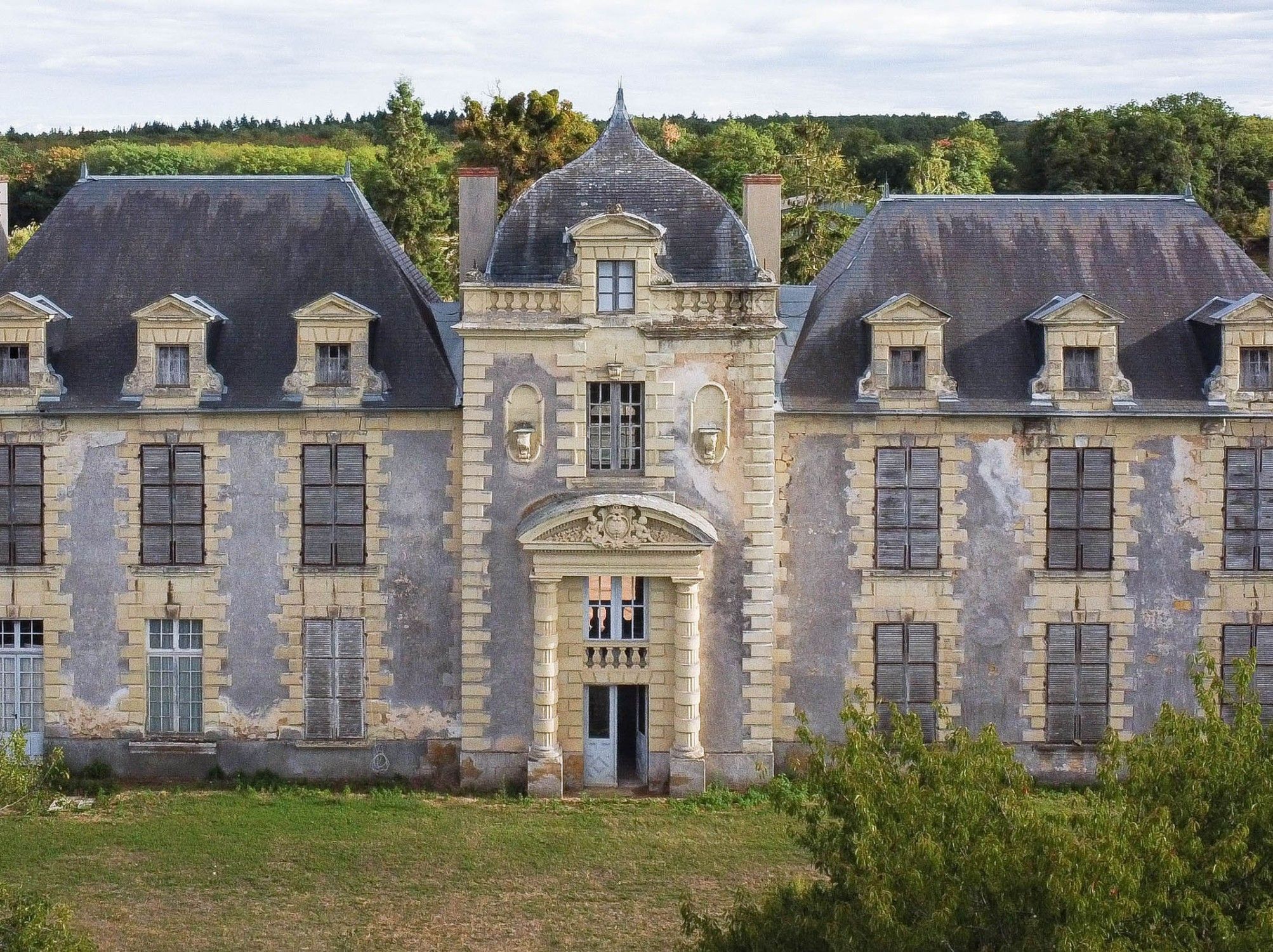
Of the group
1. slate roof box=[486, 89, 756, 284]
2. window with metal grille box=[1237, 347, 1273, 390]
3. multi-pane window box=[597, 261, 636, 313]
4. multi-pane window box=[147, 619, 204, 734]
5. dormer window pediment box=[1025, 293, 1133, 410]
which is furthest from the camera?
multi-pane window box=[147, 619, 204, 734]

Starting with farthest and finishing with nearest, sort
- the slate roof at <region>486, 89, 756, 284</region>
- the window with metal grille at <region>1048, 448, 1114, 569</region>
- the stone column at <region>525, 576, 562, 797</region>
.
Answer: the window with metal grille at <region>1048, 448, 1114, 569</region> < the slate roof at <region>486, 89, 756, 284</region> < the stone column at <region>525, 576, 562, 797</region>

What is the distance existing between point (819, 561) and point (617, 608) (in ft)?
12.5

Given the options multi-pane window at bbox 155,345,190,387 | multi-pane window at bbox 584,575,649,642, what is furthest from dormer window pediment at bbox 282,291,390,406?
multi-pane window at bbox 584,575,649,642

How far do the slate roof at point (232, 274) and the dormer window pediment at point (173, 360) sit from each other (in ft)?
1.05

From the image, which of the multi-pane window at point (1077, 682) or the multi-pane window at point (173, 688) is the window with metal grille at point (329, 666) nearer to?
the multi-pane window at point (173, 688)

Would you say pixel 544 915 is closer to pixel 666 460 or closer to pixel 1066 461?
pixel 666 460

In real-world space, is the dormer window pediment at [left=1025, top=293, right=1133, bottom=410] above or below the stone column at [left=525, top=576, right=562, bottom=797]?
above

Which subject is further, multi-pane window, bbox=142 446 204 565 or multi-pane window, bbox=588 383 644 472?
multi-pane window, bbox=142 446 204 565

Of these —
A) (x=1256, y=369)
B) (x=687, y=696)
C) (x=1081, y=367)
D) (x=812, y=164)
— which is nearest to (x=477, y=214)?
(x=687, y=696)

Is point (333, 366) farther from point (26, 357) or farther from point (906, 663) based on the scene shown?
point (906, 663)

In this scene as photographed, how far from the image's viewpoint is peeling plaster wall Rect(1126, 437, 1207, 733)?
32.2 metres

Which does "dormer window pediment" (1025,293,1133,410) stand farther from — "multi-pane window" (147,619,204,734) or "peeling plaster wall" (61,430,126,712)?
"peeling plaster wall" (61,430,126,712)

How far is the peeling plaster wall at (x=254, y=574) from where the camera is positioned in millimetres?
32375

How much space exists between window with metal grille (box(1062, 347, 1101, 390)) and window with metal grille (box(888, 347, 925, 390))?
101 inches
